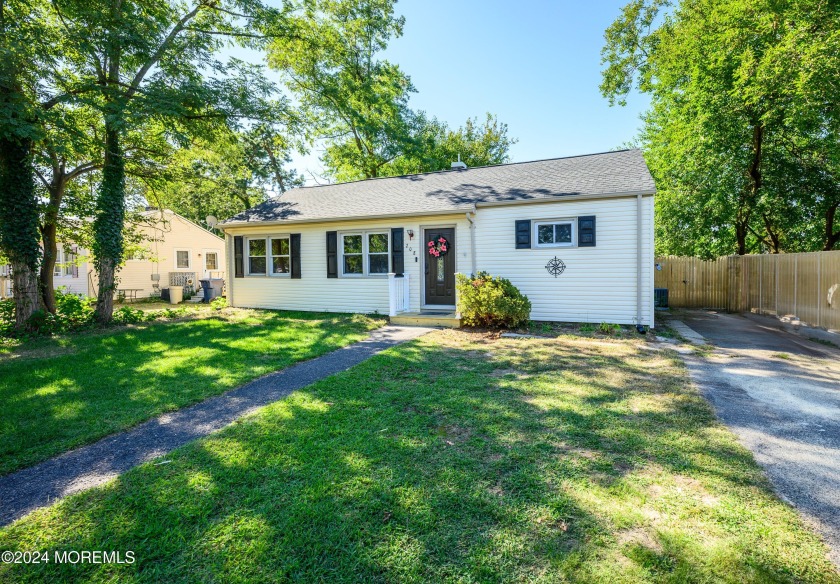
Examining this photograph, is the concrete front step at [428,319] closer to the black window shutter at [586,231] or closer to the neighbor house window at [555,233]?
the neighbor house window at [555,233]

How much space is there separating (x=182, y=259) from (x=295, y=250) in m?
11.7

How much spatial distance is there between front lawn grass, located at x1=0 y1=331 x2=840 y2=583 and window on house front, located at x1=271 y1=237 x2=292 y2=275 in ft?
29.4

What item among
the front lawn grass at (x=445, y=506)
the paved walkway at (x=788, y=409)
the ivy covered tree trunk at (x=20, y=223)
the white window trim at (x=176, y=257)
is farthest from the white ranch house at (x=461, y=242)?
the white window trim at (x=176, y=257)

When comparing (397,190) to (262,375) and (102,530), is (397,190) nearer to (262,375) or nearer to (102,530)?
(262,375)

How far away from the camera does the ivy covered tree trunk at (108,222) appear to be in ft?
31.8

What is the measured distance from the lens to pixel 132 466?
2971mm

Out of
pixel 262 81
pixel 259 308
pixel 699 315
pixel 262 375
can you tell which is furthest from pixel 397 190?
pixel 699 315

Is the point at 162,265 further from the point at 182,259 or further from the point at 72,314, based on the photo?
the point at 72,314

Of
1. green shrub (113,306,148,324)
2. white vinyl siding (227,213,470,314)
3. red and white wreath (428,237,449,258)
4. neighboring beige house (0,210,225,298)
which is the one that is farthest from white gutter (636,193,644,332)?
neighboring beige house (0,210,225,298)

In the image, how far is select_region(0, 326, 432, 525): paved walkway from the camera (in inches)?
104

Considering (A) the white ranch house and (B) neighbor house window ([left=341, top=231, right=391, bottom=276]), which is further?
(B) neighbor house window ([left=341, top=231, right=391, bottom=276])

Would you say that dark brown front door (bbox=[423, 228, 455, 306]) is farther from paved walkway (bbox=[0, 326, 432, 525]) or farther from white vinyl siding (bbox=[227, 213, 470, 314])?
paved walkway (bbox=[0, 326, 432, 525])

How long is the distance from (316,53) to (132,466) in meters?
15.5

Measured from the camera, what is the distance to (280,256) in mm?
12445
